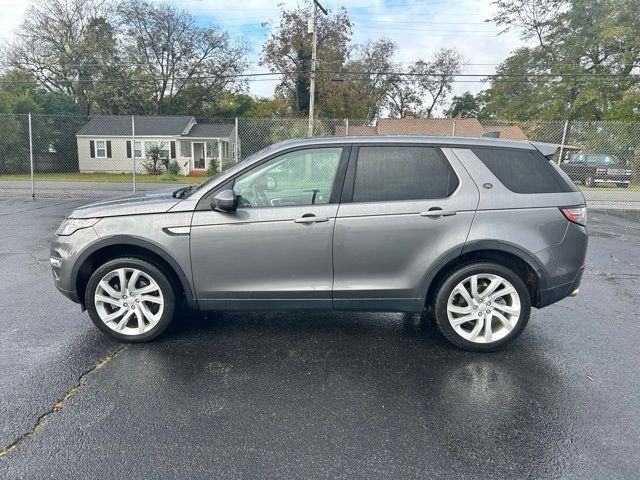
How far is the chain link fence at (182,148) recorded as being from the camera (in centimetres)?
1595

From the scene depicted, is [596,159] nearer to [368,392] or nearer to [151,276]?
[368,392]

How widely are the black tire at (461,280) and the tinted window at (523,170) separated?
0.70m

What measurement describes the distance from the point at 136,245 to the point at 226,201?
0.89 meters

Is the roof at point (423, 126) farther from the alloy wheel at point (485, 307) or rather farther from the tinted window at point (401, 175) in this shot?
the alloy wheel at point (485, 307)

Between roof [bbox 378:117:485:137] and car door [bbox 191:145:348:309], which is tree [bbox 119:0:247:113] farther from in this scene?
car door [bbox 191:145:348:309]

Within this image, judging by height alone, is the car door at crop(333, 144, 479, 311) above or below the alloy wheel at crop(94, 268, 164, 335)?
above

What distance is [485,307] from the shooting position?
3.61 m

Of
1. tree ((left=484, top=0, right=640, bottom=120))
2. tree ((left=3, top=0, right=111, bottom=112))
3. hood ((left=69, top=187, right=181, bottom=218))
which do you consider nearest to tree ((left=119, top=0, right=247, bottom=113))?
tree ((left=3, top=0, right=111, bottom=112))

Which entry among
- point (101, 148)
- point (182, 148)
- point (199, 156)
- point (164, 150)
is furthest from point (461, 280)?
point (101, 148)

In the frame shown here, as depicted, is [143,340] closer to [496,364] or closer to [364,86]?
[496,364]

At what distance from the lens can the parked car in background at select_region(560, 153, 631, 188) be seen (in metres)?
17.3

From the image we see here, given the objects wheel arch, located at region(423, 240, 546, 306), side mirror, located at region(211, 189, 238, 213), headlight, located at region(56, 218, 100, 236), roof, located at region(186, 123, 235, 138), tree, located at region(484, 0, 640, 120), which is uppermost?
tree, located at region(484, 0, 640, 120)

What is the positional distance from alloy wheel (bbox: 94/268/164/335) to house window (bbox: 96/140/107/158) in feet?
116

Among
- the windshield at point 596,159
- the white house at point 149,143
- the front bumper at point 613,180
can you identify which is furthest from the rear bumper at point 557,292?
the white house at point 149,143
